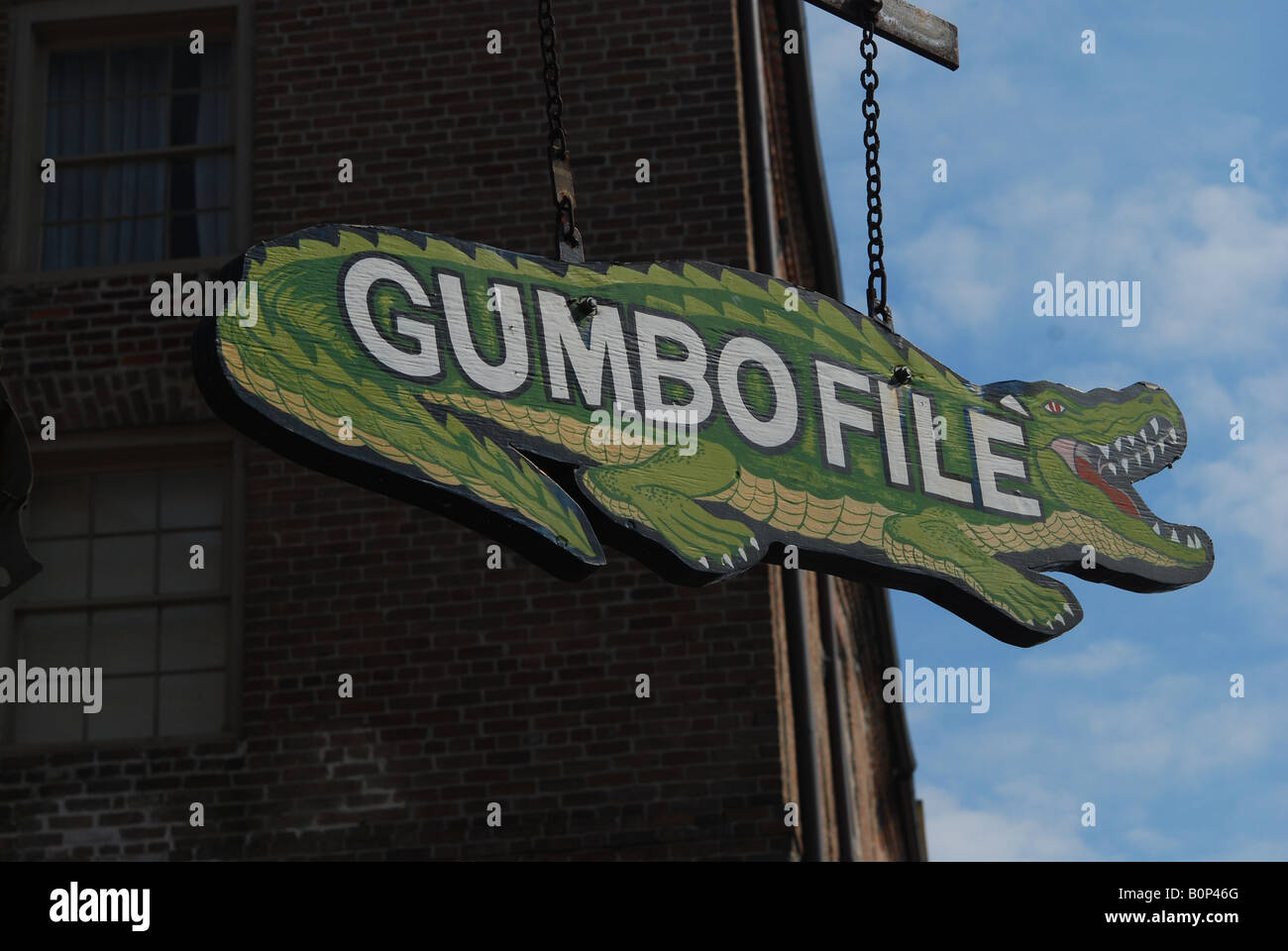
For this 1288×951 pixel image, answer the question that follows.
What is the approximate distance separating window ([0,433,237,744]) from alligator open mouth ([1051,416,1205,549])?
516 centimetres

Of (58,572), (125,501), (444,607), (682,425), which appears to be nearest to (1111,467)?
(682,425)

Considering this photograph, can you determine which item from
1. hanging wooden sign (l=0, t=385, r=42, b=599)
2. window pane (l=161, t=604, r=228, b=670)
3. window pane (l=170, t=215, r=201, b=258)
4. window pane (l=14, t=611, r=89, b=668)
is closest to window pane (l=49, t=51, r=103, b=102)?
window pane (l=170, t=215, r=201, b=258)

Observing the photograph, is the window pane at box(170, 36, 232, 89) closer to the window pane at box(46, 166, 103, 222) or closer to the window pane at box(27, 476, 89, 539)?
the window pane at box(46, 166, 103, 222)

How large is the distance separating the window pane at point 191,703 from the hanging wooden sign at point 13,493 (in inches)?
96.8

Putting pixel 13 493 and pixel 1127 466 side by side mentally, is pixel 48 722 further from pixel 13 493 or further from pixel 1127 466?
pixel 1127 466

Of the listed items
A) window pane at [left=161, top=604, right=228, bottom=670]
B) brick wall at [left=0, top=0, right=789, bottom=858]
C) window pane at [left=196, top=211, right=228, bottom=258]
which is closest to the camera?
brick wall at [left=0, top=0, right=789, bottom=858]

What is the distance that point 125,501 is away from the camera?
919cm

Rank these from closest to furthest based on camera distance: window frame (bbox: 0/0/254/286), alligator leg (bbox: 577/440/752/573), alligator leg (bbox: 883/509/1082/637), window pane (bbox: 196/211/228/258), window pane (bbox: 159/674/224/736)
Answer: alligator leg (bbox: 577/440/752/573) → alligator leg (bbox: 883/509/1082/637) → window pane (bbox: 159/674/224/736) → window frame (bbox: 0/0/254/286) → window pane (bbox: 196/211/228/258)

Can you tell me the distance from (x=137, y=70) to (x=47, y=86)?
20.4 inches

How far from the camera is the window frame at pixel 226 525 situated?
8508 mm

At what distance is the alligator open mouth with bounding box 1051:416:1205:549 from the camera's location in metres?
4.71

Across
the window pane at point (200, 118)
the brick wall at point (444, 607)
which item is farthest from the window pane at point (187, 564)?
the window pane at point (200, 118)
